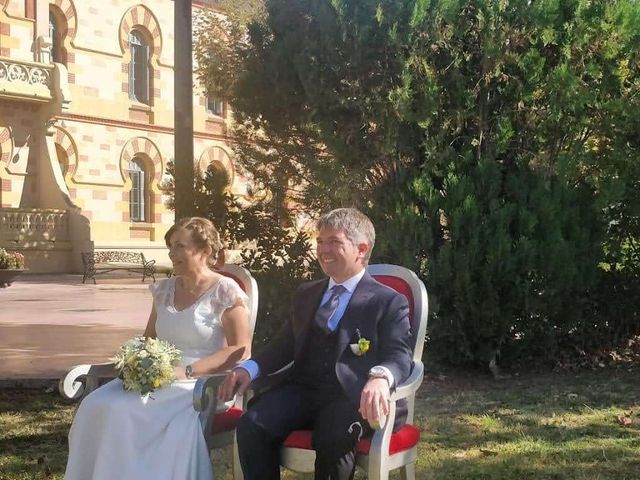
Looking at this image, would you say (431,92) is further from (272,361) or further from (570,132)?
(272,361)

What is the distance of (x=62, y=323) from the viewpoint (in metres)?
12.4

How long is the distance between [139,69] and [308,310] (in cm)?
2724

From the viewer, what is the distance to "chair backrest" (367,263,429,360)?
3.57 meters

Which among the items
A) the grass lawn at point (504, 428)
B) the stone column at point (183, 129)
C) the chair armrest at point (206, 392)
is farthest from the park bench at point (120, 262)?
the chair armrest at point (206, 392)

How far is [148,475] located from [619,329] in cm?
600

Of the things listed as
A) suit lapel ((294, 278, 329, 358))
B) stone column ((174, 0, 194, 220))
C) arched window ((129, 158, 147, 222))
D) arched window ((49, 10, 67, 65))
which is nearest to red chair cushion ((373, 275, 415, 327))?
suit lapel ((294, 278, 329, 358))

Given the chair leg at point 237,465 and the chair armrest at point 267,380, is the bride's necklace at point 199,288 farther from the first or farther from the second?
the chair leg at point 237,465

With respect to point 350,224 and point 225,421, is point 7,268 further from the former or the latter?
point 350,224

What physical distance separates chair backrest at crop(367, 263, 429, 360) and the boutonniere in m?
0.29

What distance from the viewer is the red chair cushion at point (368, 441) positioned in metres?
3.28

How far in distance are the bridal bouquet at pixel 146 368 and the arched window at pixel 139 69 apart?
87.0ft

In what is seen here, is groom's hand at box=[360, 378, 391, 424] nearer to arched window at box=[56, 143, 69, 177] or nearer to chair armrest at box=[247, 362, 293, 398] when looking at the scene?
chair armrest at box=[247, 362, 293, 398]

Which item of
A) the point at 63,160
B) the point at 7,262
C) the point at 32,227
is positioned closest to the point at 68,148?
the point at 63,160

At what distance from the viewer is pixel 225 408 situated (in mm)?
3904
